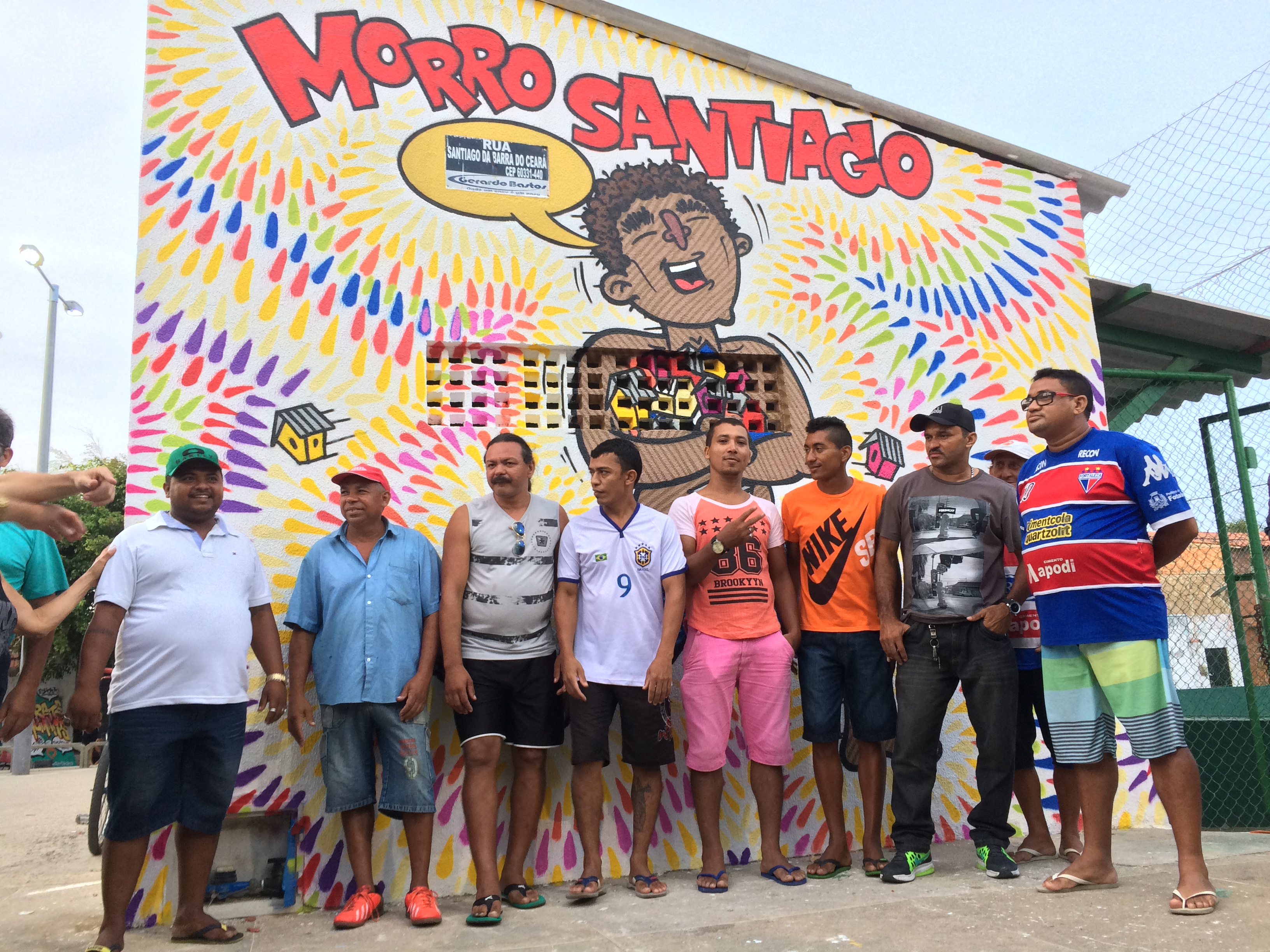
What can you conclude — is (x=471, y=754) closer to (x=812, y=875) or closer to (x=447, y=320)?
(x=812, y=875)

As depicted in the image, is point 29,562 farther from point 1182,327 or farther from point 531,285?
point 1182,327

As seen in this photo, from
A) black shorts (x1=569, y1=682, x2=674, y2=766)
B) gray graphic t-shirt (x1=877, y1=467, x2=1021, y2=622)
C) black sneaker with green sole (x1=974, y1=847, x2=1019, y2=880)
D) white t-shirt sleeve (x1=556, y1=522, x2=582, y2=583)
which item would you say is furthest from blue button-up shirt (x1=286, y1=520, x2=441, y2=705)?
black sneaker with green sole (x1=974, y1=847, x2=1019, y2=880)

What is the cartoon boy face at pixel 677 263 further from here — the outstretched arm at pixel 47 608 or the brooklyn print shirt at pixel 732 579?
the outstretched arm at pixel 47 608

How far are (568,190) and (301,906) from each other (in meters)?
3.65

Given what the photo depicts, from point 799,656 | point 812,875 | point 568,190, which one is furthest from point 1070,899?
point 568,190

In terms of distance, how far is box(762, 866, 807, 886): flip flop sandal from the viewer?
3.90m

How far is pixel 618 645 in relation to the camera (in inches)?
156

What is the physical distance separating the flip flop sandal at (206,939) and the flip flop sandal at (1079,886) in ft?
10.1

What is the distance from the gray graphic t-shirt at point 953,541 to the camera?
13.3ft

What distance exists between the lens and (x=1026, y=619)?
430 centimetres

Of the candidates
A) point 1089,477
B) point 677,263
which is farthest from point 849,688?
point 677,263

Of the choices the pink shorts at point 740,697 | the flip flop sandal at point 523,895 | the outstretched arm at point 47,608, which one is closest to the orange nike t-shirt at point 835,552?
the pink shorts at point 740,697

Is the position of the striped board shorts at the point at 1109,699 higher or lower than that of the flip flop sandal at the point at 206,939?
higher

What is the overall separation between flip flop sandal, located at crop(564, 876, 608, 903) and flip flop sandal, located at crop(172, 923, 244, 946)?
1.26m
